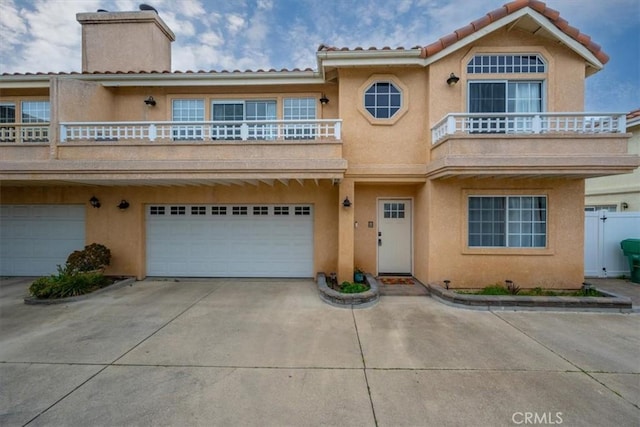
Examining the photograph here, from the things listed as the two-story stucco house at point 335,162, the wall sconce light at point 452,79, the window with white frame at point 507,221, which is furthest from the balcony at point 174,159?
the window with white frame at point 507,221

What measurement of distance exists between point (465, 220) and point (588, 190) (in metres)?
9.88

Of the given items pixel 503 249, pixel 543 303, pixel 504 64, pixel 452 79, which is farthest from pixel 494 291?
pixel 504 64

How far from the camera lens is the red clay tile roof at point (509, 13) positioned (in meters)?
7.19

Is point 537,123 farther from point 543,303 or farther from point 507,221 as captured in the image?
point 543,303

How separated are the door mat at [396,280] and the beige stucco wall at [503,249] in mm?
828

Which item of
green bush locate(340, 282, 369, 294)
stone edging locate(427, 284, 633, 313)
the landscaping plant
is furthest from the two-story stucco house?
stone edging locate(427, 284, 633, 313)

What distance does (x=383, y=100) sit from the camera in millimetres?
8211

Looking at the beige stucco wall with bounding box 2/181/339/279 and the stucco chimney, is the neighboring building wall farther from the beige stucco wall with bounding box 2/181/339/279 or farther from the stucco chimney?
the stucco chimney

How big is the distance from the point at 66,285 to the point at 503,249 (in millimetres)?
11642

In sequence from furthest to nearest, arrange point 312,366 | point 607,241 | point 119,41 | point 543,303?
point 119,41 → point 607,241 → point 543,303 → point 312,366

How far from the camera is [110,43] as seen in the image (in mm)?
10797

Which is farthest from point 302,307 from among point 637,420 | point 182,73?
point 182,73

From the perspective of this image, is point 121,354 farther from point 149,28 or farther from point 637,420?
point 149,28

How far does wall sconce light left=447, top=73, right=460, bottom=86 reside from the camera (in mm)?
7547
